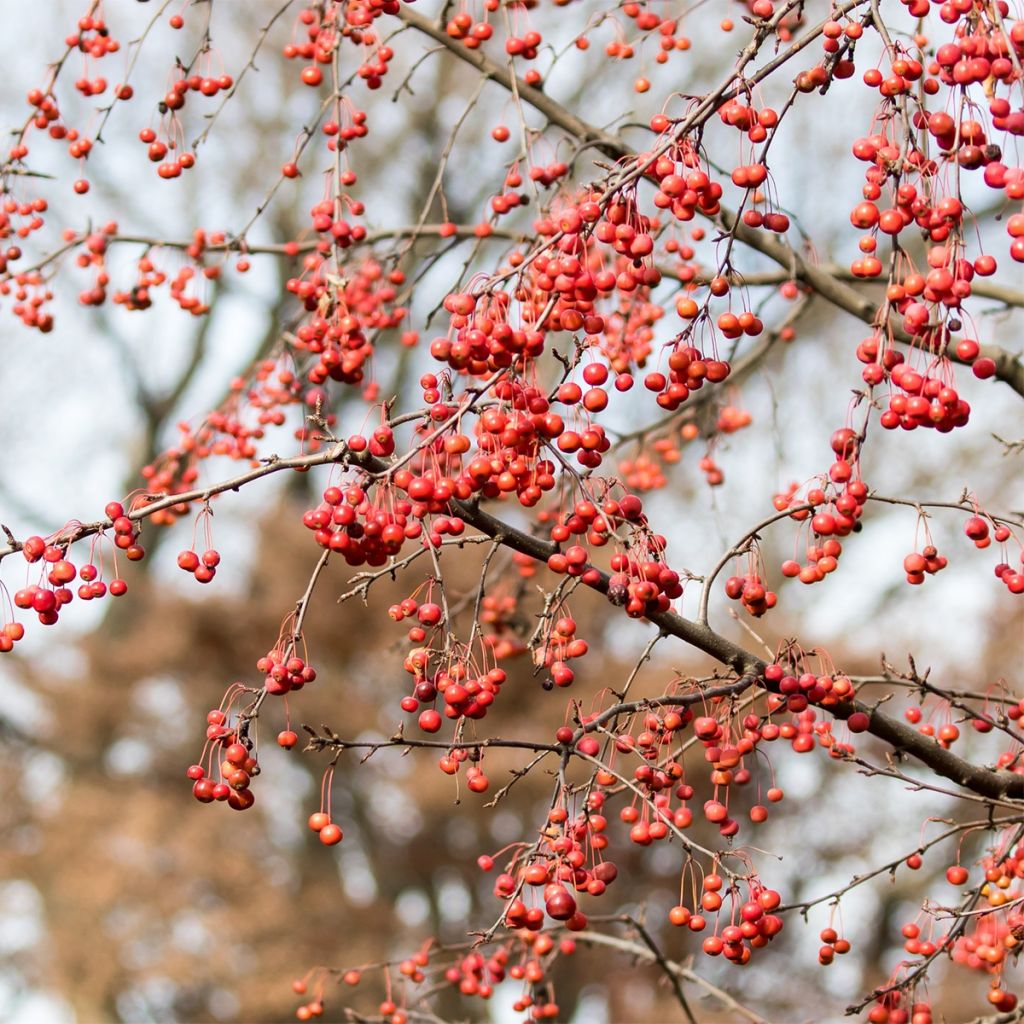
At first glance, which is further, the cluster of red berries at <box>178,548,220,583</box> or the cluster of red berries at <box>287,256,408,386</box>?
the cluster of red berries at <box>287,256,408,386</box>

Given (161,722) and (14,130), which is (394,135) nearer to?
(161,722)

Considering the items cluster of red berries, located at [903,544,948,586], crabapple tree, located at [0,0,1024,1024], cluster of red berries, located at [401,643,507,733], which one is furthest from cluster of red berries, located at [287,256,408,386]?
cluster of red berries, located at [903,544,948,586]

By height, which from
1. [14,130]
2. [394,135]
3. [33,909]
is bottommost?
[14,130]

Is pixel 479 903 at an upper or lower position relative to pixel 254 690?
upper

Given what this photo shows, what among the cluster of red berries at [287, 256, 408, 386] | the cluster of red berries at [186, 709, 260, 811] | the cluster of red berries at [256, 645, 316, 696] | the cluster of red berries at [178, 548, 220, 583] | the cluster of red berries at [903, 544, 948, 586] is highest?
the cluster of red berries at [287, 256, 408, 386]

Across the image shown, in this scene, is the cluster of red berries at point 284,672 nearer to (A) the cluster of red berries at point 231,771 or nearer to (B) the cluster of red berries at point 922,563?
(A) the cluster of red berries at point 231,771

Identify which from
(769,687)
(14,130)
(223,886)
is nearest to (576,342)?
(769,687)

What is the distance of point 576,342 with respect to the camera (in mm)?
2018

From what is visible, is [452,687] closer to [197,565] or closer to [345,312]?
[197,565]

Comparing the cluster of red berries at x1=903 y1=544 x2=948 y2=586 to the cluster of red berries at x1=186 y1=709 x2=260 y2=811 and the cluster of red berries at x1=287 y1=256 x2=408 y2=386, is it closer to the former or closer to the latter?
the cluster of red berries at x1=186 y1=709 x2=260 y2=811

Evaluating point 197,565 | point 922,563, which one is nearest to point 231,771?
point 197,565

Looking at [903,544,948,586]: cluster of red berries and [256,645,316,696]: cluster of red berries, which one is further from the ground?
[903,544,948,586]: cluster of red berries

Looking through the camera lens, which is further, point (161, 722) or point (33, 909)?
point (161, 722)

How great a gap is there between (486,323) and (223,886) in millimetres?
10381
